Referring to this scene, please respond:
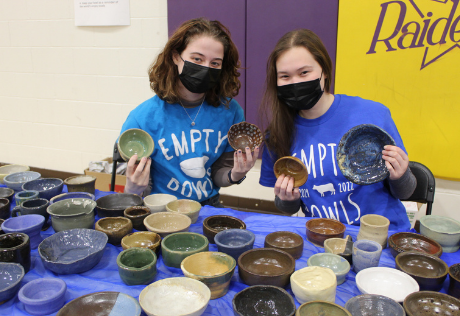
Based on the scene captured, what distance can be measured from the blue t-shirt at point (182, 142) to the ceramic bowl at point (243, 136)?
0.08m

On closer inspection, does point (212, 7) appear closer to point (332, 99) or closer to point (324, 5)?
point (324, 5)

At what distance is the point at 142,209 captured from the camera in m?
1.62

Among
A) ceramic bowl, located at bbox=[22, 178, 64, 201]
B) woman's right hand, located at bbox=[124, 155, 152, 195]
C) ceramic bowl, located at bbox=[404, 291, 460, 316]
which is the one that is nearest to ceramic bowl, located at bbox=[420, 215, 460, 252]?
ceramic bowl, located at bbox=[404, 291, 460, 316]

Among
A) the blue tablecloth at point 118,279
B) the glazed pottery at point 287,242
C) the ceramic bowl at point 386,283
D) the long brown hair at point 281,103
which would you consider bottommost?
the blue tablecloth at point 118,279

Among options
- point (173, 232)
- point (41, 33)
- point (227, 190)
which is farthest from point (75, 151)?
point (173, 232)

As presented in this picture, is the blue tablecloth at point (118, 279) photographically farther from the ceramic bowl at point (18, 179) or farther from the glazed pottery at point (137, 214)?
the ceramic bowl at point (18, 179)

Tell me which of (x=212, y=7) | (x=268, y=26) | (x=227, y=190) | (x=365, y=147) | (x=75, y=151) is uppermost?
(x=212, y=7)

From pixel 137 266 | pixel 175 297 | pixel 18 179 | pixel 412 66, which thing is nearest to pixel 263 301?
pixel 175 297

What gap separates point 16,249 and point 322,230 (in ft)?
4.04

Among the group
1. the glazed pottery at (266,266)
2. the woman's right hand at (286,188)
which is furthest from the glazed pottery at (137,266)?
the woman's right hand at (286,188)

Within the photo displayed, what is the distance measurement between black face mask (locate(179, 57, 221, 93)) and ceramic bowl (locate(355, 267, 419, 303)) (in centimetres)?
126

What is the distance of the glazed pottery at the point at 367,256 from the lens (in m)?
1.21

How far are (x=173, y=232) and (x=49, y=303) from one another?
0.52m

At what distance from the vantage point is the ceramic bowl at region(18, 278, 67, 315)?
3.33 ft
